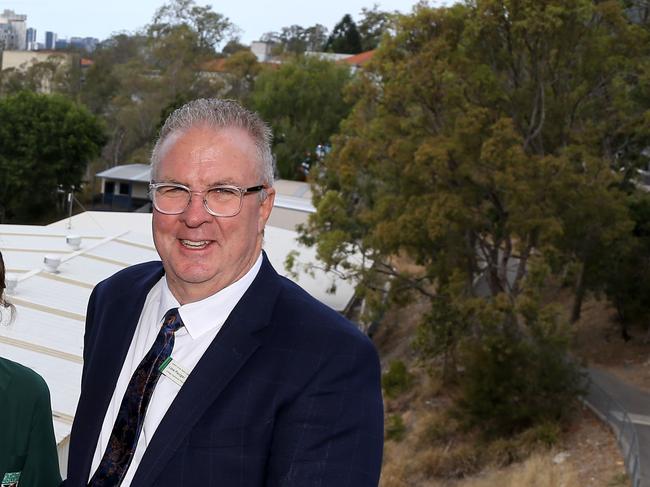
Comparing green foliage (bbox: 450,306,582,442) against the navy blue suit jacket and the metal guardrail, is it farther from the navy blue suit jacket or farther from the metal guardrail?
the navy blue suit jacket

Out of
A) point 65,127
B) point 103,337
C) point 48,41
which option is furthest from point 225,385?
point 48,41

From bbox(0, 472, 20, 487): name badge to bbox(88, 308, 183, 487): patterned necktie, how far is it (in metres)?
0.26

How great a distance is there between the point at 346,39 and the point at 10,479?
2836 inches

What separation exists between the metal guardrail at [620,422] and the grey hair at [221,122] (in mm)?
10867

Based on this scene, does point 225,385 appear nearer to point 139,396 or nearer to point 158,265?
point 139,396

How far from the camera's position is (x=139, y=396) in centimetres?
227

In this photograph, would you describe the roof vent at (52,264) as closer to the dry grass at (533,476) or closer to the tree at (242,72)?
the dry grass at (533,476)

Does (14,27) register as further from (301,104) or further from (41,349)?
(41,349)

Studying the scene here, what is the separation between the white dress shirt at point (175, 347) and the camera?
2.23 metres

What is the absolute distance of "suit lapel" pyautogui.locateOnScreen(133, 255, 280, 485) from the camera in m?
2.10

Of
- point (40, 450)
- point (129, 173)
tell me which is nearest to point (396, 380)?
point (40, 450)

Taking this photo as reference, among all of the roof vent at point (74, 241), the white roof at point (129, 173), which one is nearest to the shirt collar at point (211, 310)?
the roof vent at point (74, 241)

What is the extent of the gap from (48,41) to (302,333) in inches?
6897

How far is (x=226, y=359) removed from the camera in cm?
215
